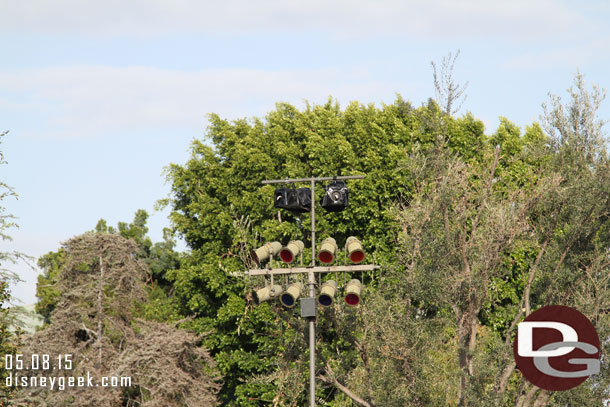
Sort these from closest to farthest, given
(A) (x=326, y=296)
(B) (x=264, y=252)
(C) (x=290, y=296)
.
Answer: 1. (A) (x=326, y=296)
2. (C) (x=290, y=296)
3. (B) (x=264, y=252)

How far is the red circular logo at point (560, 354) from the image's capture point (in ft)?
51.3

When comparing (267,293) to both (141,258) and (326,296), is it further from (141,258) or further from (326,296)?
(141,258)

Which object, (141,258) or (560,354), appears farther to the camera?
(141,258)

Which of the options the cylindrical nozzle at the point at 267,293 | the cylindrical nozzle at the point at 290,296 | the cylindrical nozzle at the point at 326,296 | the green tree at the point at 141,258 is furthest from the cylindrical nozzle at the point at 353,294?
the green tree at the point at 141,258

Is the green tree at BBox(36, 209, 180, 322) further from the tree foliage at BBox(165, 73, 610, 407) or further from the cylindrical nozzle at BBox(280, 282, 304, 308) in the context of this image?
the cylindrical nozzle at BBox(280, 282, 304, 308)

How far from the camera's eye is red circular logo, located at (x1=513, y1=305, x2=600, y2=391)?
15648 mm

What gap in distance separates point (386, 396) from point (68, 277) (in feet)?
48.0

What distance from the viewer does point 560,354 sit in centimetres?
1525

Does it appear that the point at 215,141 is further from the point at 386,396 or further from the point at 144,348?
the point at 386,396

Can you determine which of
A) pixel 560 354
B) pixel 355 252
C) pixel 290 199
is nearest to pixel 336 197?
pixel 290 199

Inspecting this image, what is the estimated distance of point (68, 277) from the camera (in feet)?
90.4

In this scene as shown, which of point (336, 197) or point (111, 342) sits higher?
point (336, 197)

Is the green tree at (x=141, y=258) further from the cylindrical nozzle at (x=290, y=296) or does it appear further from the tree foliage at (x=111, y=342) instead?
the cylindrical nozzle at (x=290, y=296)

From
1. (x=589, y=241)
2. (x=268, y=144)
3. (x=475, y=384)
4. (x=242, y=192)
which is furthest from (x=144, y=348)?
(x=589, y=241)
